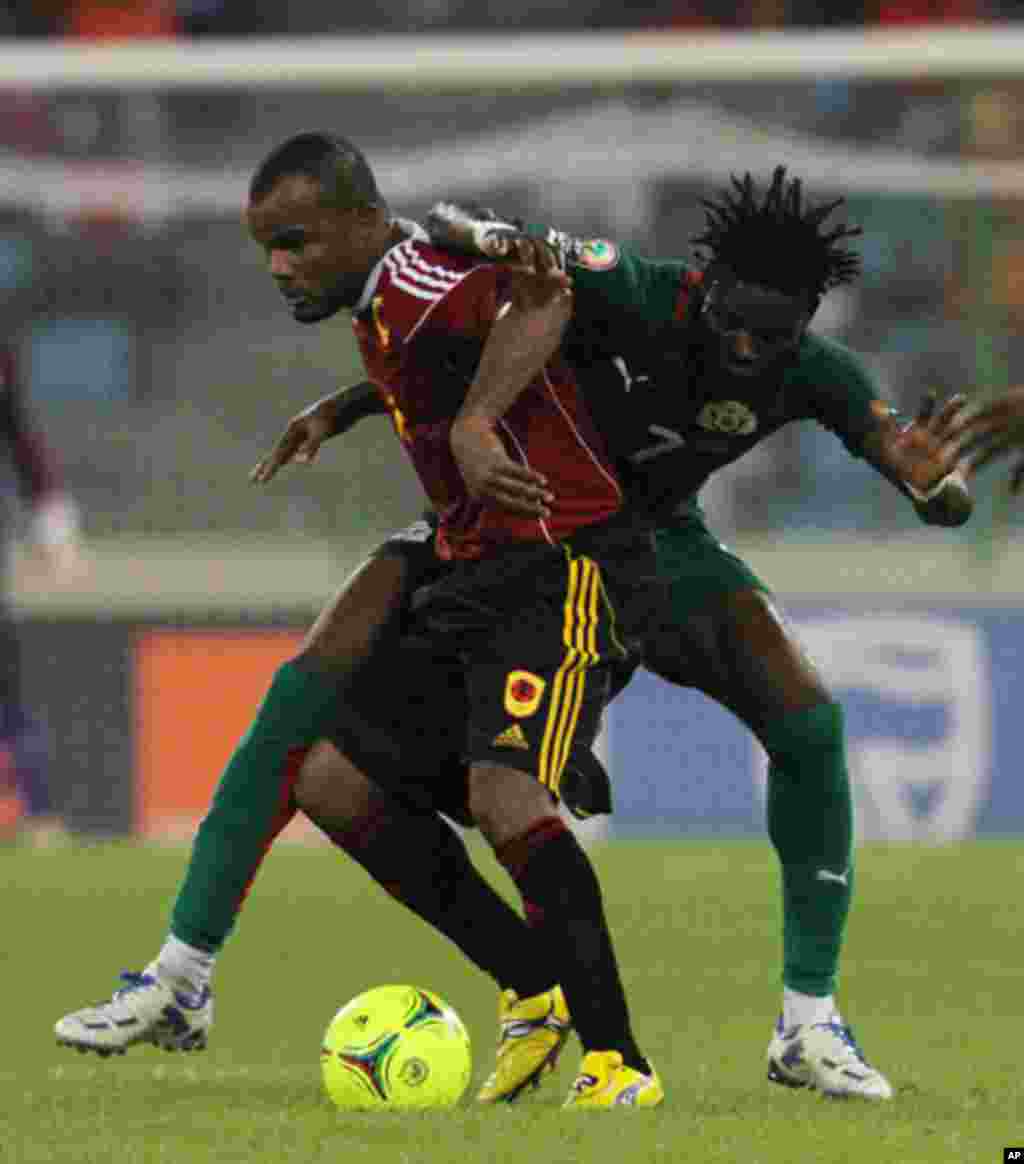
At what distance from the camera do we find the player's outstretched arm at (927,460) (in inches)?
218

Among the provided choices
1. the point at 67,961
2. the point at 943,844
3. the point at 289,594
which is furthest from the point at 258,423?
the point at 67,961

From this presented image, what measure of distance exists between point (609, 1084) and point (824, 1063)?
1.99ft

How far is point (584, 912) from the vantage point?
540 cm

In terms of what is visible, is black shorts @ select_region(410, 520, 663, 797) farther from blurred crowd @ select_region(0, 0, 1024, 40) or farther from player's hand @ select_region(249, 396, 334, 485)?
blurred crowd @ select_region(0, 0, 1024, 40)

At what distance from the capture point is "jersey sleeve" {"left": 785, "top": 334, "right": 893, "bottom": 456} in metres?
5.89

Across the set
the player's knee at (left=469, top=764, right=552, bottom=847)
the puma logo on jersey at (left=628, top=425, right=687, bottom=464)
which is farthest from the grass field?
the puma logo on jersey at (left=628, top=425, right=687, bottom=464)

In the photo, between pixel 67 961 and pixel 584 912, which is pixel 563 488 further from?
pixel 67 961

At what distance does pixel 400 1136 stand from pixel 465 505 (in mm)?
1196

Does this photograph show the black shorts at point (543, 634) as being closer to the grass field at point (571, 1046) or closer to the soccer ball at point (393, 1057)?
the soccer ball at point (393, 1057)

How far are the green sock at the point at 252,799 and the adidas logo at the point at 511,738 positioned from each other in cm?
61

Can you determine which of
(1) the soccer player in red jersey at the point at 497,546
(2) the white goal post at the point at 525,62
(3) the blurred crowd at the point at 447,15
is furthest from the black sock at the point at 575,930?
(3) the blurred crowd at the point at 447,15

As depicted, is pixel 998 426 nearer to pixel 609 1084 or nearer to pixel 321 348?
pixel 609 1084

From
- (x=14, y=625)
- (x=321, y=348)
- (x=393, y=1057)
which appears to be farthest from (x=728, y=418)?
(x=321, y=348)

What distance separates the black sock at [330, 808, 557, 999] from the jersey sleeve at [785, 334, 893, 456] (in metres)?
1.10
